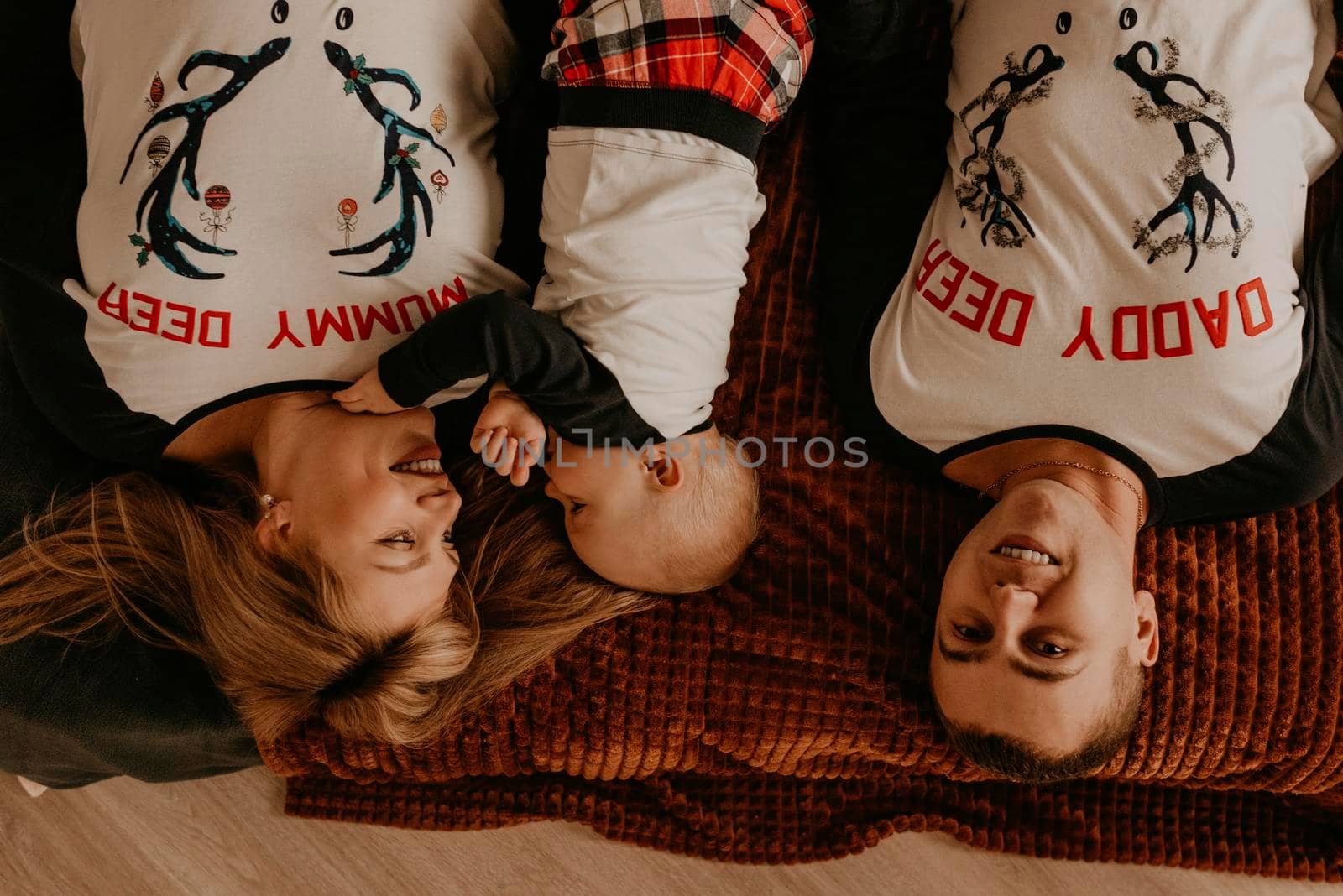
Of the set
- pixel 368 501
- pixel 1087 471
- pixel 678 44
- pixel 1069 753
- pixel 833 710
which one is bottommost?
pixel 833 710

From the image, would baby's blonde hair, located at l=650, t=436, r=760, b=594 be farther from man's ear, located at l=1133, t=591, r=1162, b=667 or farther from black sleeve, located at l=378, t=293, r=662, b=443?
man's ear, located at l=1133, t=591, r=1162, b=667

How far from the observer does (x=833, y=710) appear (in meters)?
1.11

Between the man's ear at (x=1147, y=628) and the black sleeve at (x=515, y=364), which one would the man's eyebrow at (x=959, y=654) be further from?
the black sleeve at (x=515, y=364)

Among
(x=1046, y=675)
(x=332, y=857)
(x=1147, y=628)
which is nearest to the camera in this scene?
(x=1046, y=675)

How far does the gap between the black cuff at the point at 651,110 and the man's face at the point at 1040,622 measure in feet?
1.76

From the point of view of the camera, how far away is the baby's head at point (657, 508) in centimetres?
103

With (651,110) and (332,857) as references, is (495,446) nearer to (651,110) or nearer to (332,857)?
(651,110)

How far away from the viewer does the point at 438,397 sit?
107 cm

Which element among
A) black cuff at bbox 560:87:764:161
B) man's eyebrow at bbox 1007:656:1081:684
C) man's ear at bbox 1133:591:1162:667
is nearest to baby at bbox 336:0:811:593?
black cuff at bbox 560:87:764:161

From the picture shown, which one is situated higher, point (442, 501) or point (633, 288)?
point (633, 288)

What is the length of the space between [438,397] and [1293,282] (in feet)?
3.28

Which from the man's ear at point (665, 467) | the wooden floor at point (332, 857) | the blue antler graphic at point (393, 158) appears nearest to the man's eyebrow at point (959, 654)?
the man's ear at point (665, 467)

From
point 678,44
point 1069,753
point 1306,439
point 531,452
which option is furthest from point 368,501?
point 1306,439

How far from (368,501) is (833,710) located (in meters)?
0.62
